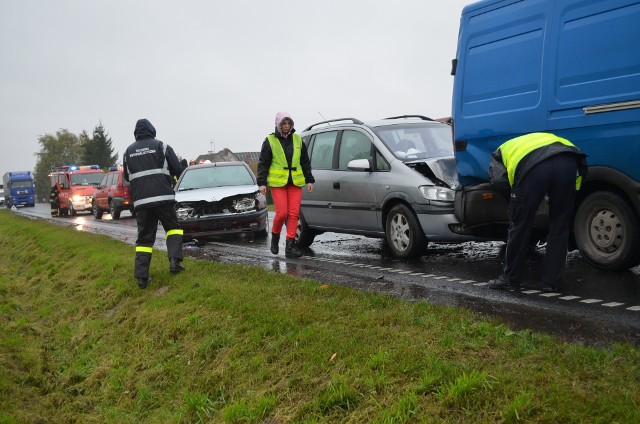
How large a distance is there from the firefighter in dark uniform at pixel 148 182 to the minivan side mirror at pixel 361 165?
7.21 ft

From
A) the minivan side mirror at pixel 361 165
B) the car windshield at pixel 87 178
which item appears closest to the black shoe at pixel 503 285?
the minivan side mirror at pixel 361 165

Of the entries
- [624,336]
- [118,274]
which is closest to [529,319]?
[624,336]

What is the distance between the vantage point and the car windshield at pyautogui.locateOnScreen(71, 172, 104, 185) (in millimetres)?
32344

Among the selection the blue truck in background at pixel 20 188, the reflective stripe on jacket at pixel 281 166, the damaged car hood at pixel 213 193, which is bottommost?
the blue truck in background at pixel 20 188

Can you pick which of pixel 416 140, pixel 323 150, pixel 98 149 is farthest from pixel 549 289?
pixel 98 149

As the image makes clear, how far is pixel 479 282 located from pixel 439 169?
207 centimetres

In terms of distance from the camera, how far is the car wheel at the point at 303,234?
10.1 m

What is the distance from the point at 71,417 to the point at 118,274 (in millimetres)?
3590

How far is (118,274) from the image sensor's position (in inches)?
350

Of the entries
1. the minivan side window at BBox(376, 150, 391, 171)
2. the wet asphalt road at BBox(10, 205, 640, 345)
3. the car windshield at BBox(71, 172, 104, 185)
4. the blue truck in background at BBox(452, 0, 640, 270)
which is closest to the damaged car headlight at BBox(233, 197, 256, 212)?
the wet asphalt road at BBox(10, 205, 640, 345)

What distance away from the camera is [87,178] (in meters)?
32.9

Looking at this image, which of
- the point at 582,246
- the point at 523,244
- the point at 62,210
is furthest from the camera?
the point at 62,210

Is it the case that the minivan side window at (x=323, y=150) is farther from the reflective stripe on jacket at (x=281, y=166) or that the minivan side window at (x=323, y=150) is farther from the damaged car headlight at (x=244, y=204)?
the damaged car headlight at (x=244, y=204)

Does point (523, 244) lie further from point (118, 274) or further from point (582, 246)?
point (118, 274)
